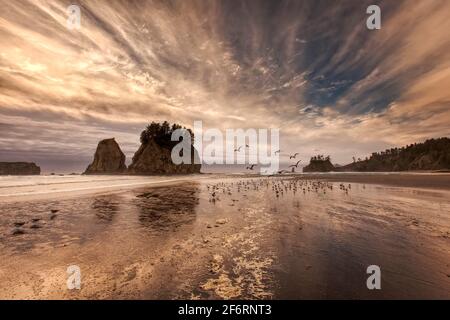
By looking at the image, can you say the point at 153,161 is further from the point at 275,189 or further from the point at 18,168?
the point at 18,168

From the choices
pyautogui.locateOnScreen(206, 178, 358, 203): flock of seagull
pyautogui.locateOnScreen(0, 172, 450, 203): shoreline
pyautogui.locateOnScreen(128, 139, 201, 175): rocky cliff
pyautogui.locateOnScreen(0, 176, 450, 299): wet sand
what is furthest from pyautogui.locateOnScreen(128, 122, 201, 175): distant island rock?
pyautogui.locateOnScreen(0, 176, 450, 299): wet sand

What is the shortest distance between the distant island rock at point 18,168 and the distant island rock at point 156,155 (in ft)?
209

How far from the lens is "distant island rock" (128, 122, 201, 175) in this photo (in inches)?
3610

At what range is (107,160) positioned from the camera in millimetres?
103875

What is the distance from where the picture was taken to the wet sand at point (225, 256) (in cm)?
402

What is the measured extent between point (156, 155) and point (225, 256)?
306 ft

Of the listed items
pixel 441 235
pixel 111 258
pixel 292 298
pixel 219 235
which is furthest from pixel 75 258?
pixel 441 235

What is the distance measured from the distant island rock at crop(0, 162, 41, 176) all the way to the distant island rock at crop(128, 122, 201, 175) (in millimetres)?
63614

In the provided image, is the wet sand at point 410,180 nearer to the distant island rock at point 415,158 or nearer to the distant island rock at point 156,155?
the distant island rock at point 156,155

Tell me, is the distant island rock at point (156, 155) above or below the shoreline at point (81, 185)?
above

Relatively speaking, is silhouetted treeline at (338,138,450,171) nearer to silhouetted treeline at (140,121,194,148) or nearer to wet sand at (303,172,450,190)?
wet sand at (303,172,450,190)

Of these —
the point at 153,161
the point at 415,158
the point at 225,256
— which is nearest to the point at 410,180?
the point at 225,256

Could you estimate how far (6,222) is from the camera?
9.27 metres

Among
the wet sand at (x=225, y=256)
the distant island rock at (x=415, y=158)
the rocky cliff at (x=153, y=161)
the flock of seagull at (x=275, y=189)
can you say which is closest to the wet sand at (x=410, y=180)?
the flock of seagull at (x=275, y=189)
